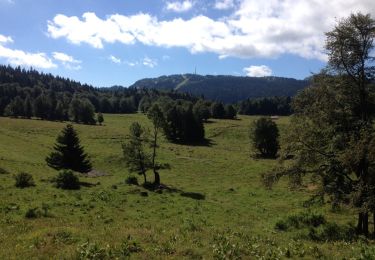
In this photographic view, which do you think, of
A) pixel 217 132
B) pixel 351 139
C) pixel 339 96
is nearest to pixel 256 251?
pixel 351 139

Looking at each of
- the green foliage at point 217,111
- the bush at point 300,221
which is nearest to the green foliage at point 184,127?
the green foliage at point 217,111

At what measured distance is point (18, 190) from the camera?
113ft

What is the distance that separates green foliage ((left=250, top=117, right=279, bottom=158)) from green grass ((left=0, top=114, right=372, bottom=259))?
7034mm

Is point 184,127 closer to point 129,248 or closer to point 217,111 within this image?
point 217,111

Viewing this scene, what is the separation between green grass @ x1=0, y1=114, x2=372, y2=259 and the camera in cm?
1397

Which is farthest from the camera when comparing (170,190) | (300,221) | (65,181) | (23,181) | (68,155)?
(68,155)

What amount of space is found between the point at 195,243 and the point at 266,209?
2255cm

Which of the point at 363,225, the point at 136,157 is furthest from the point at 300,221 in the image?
the point at 136,157

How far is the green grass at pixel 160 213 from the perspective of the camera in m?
14.0

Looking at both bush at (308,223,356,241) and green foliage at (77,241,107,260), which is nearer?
green foliage at (77,241,107,260)

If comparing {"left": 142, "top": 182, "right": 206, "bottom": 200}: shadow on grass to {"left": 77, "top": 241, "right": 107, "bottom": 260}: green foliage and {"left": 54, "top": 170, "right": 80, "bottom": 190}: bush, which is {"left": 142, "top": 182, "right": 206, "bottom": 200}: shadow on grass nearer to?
{"left": 54, "top": 170, "right": 80, "bottom": 190}: bush

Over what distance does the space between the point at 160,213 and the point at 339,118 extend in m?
15.9

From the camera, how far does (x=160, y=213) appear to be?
31.6 metres

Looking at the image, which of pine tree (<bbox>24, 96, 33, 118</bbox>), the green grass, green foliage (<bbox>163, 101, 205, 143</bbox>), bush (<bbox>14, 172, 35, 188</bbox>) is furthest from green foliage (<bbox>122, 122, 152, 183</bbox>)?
pine tree (<bbox>24, 96, 33, 118</bbox>)
